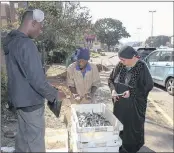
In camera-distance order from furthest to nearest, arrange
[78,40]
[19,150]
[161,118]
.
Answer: [78,40] → [161,118] → [19,150]

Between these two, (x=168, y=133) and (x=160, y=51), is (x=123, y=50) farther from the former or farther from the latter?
(x=160, y=51)

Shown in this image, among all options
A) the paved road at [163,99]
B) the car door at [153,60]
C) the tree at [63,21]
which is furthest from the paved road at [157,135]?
the tree at [63,21]

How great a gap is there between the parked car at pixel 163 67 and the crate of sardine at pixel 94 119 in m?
7.30

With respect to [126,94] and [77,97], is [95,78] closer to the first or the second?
[77,97]

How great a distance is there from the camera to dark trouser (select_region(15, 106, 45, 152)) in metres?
2.76

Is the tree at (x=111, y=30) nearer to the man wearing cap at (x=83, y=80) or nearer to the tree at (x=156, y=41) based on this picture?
the man wearing cap at (x=83, y=80)

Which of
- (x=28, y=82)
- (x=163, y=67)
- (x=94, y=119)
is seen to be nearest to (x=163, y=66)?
(x=163, y=67)

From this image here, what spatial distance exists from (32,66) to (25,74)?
0.39 ft

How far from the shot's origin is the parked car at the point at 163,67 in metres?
10.5

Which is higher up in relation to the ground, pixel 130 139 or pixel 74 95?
pixel 74 95

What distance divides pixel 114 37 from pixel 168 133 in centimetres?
701

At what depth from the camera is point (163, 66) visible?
36.2 feet

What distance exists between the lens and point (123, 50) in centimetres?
364

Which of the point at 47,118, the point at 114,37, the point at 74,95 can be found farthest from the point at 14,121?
the point at 114,37
